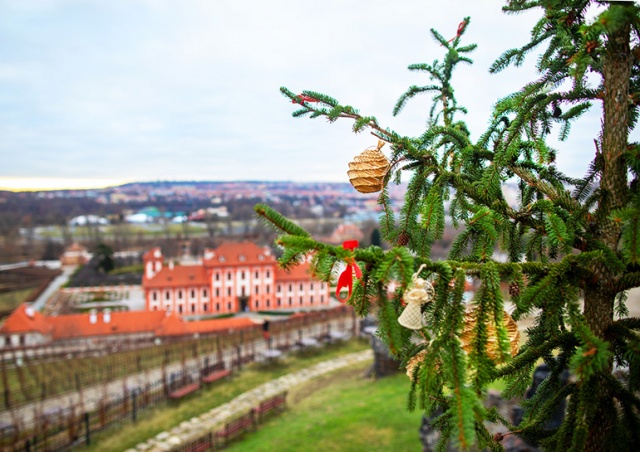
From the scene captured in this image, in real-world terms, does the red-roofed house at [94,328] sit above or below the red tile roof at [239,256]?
below

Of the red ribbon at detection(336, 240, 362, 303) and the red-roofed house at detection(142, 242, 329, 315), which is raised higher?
the red ribbon at detection(336, 240, 362, 303)

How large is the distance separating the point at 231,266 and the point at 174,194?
2866 inches

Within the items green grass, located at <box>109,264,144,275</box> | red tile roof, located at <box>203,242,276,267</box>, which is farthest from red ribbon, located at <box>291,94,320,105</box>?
green grass, located at <box>109,264,144,275</box>

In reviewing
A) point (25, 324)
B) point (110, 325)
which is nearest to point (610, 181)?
point (110, 325)

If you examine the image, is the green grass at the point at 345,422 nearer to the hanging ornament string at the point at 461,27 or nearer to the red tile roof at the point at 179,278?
the hanging ornament string at the point at 461,27

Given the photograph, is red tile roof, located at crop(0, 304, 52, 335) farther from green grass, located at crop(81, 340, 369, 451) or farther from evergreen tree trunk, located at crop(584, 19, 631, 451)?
evergreen tree trunk, located at crop(584, 19, 631, 451)

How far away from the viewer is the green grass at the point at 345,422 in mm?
10469

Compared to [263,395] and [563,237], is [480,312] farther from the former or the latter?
[263,395]

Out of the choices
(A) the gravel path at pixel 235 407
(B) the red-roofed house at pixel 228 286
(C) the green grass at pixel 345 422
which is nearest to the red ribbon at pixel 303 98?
(C) the green grass at pixel 345 422

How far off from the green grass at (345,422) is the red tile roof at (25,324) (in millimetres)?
18066

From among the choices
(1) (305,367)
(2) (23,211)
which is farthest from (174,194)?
(1) (305,367)

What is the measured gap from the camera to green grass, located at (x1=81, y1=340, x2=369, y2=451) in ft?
41.9

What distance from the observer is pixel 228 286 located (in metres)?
34.2

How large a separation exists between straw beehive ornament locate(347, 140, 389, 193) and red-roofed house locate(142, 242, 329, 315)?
99.8 ft
